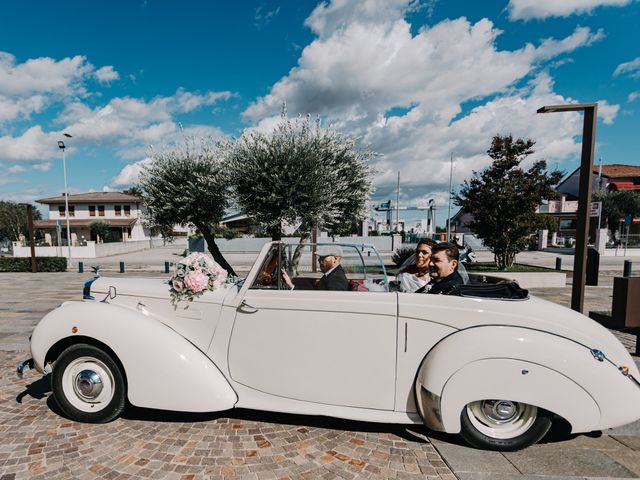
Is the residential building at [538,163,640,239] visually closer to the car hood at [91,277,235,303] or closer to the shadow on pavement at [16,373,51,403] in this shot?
the car hood at [91,277,235,303]

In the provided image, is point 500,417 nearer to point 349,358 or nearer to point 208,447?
point 349,358

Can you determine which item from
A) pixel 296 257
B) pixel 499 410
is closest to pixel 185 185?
pixel 296 257

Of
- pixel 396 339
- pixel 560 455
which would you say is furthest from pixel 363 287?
pixel 560 455

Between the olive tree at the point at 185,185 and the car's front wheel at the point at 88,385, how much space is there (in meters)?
6.29

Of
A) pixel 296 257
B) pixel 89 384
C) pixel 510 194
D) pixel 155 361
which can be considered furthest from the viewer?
pixel 510 194

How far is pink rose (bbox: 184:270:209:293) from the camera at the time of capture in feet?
9.39

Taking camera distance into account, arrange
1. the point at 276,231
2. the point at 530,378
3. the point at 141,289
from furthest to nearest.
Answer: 1. the point at 276,231
2. the point at 141,289
3. the point at 530,378

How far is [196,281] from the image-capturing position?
287cm

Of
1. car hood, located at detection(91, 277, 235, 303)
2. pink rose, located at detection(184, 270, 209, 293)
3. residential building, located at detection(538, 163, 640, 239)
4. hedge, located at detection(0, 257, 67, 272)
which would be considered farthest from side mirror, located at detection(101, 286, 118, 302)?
residential building, located at detection(538, 163, 640, 239)

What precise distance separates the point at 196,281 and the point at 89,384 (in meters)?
1.29

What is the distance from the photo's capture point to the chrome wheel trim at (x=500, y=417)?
2480 millimetres

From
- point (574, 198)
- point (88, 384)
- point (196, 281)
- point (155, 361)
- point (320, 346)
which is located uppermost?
point (574, 198)

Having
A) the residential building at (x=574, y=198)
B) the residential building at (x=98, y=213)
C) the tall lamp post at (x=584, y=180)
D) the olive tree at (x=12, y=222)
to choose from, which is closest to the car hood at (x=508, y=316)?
the tall lamp post at (x=584, y=180)

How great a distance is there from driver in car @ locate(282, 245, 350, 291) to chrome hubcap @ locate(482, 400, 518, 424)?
1411 millimetres
